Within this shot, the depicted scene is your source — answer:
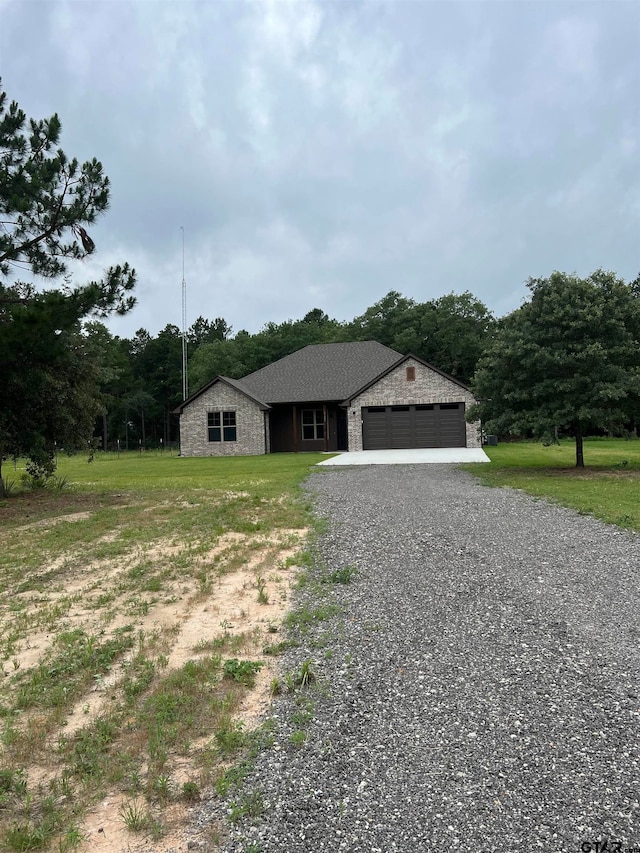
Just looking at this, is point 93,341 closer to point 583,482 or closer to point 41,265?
point 41,265

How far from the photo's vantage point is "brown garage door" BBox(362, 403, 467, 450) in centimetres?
2756

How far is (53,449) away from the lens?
13773 mm

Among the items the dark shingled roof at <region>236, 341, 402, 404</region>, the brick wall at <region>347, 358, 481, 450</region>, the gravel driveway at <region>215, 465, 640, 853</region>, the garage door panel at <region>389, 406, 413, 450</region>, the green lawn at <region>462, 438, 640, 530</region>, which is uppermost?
the dark shingled roof at <region>236, 341, 402, 404</region>

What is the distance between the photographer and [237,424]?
29.8 m

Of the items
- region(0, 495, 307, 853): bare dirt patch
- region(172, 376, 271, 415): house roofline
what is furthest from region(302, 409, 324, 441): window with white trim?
region(0, 495, 307, 853): bare dirt patch

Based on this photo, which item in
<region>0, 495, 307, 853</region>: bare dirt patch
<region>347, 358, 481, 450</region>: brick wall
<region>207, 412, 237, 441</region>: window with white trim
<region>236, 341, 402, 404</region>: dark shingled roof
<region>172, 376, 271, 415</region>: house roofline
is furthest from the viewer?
<region>236, 341, 402, 404</region>: dark shingled roof

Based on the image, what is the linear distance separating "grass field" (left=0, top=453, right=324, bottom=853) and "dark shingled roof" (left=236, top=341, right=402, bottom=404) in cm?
2187

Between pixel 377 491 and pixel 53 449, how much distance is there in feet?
27.3

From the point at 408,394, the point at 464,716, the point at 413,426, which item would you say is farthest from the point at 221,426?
the point at 464,716

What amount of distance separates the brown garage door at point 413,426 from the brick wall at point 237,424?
19.7 ft

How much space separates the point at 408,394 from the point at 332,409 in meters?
4.73

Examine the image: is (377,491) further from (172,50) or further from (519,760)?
(172,50)

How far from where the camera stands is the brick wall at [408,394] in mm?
27484

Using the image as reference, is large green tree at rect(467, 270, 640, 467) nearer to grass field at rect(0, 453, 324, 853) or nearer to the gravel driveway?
the gravel driveway
